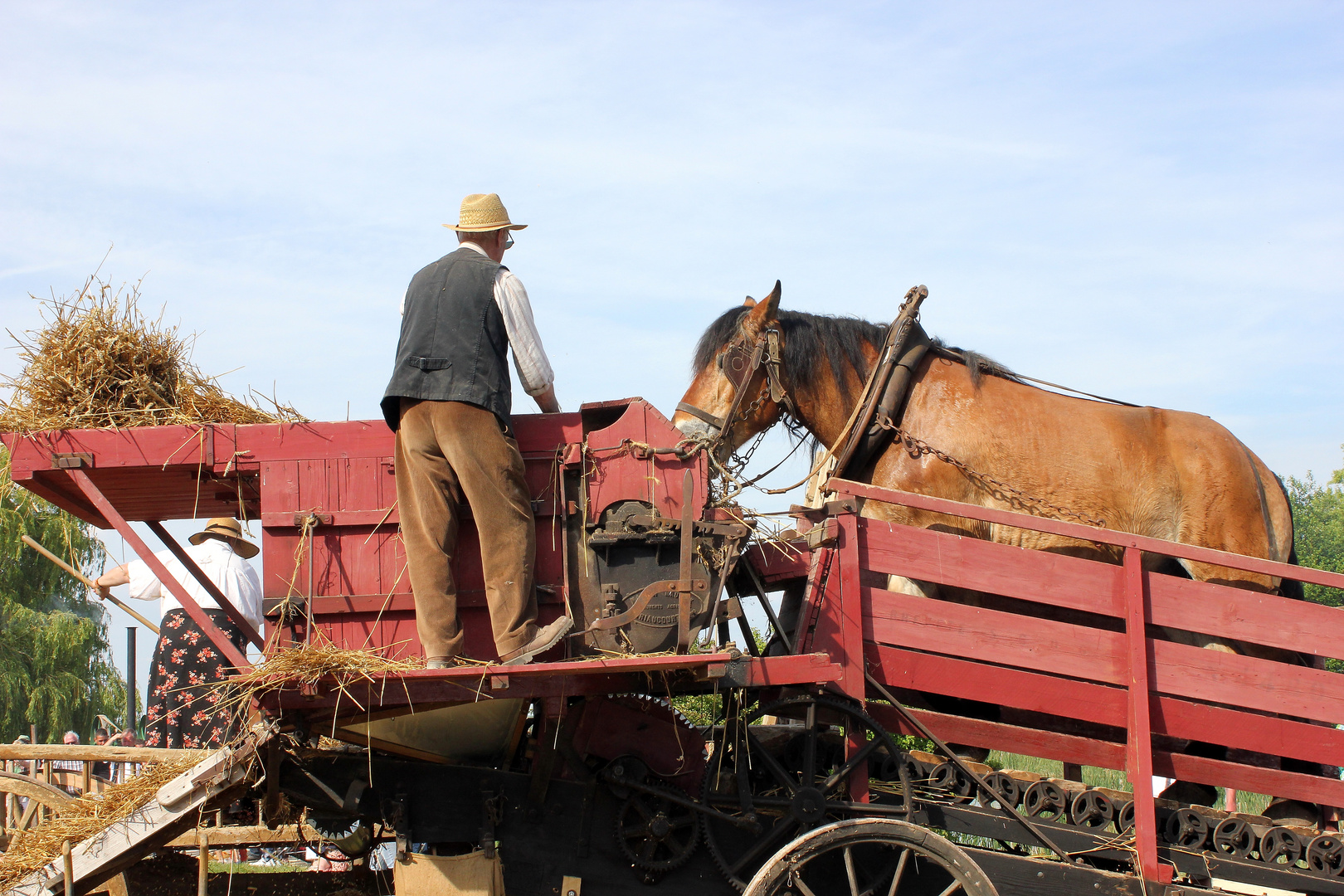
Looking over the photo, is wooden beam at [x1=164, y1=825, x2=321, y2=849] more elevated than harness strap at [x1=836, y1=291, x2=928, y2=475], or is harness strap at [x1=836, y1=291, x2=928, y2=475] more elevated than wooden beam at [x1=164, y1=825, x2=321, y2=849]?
harness strap at [x1=836, y1=291, x2=928, y2=475]

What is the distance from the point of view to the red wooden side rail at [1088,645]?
14.2 feet

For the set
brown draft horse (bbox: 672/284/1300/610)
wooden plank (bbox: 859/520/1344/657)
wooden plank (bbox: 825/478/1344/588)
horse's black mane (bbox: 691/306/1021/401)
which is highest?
horse's black mane (bbox: 691/306/1021/401)

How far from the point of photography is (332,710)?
153 inches

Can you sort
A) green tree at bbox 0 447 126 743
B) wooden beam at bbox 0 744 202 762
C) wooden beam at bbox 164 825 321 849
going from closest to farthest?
wooden beam at bbox 0 744 202 762 → wooden beam at bbox 164 825 321 849 → green tree at bbox 0 447 126 743

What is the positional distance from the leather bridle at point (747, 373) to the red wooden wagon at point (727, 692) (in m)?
1.06

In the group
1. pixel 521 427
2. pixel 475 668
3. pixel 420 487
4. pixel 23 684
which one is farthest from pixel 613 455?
pixel 23 684

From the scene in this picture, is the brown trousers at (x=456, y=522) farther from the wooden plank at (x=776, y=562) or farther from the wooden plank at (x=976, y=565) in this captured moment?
the wooden plank at (x=976, y=565)

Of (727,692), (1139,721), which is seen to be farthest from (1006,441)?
(727,692)

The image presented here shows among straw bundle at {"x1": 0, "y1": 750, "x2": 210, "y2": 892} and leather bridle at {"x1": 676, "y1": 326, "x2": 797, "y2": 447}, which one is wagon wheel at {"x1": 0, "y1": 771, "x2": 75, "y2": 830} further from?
leather bridle at {"x1": 676, "y1": 326, "x2": 797, "y2": 447}

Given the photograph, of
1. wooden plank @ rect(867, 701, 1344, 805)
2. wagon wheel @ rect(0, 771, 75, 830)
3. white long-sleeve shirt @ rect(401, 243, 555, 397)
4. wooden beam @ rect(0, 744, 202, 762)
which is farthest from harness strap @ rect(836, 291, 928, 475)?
wagon wheel @ rect(0, 771, 75, 830)

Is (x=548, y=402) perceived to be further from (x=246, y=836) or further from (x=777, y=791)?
(x=246, y=836)

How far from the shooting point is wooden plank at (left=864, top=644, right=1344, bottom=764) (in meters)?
4.34

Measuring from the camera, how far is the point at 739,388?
5.44 m

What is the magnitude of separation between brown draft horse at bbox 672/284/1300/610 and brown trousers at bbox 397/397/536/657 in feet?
5.58
